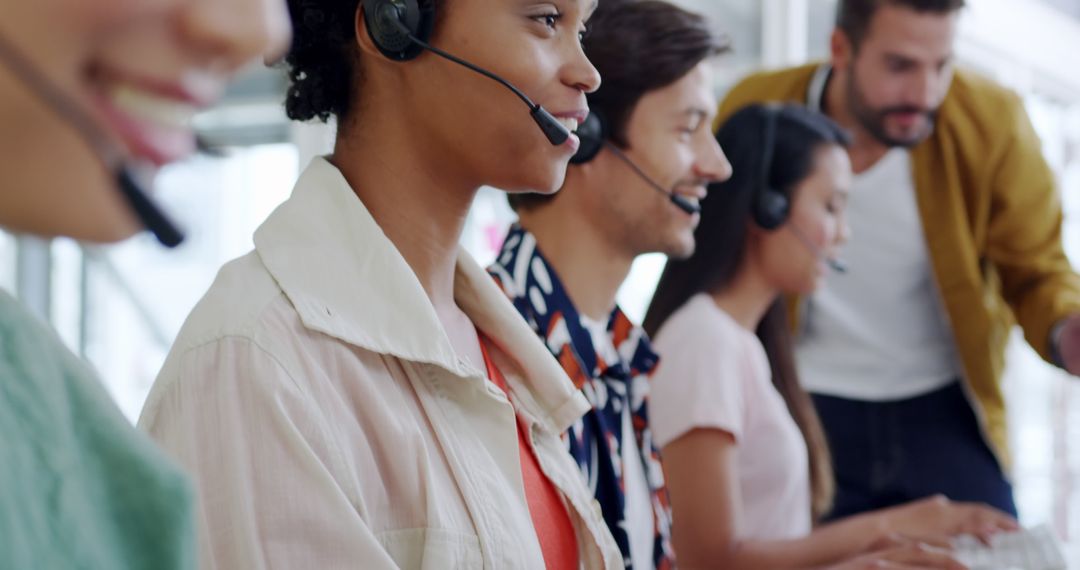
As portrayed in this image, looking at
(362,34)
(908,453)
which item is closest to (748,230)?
(908,453)

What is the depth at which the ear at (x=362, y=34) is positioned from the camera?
993 mm

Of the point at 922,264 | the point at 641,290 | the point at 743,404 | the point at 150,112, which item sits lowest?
the point at 641,290

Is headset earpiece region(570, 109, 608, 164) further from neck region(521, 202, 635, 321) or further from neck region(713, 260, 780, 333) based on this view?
neck region(713, 260, 780, 333)

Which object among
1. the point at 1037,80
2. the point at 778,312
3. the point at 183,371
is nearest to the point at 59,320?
the point at 778,312

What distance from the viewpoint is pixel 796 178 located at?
1.91 metres

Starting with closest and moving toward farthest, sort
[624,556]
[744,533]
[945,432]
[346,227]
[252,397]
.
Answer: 1. [252,397]
2. [346,227]
3. [624,556]
4. [744,533]
5. [945,432]

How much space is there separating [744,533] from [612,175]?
1.79 ft

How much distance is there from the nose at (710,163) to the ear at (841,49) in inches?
30.5

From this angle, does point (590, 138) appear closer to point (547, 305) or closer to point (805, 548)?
point (547, 305)

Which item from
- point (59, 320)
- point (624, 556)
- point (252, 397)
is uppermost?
point (252, 397)

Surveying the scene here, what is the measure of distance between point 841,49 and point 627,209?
0.96m

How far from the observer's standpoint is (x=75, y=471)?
43 centimetres

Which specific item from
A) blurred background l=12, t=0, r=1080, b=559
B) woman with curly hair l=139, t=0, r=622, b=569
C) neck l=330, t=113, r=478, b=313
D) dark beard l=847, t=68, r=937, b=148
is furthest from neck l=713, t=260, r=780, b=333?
blurred background l=12, t=0, r=1080, b=559

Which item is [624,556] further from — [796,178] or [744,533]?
[796,178]
